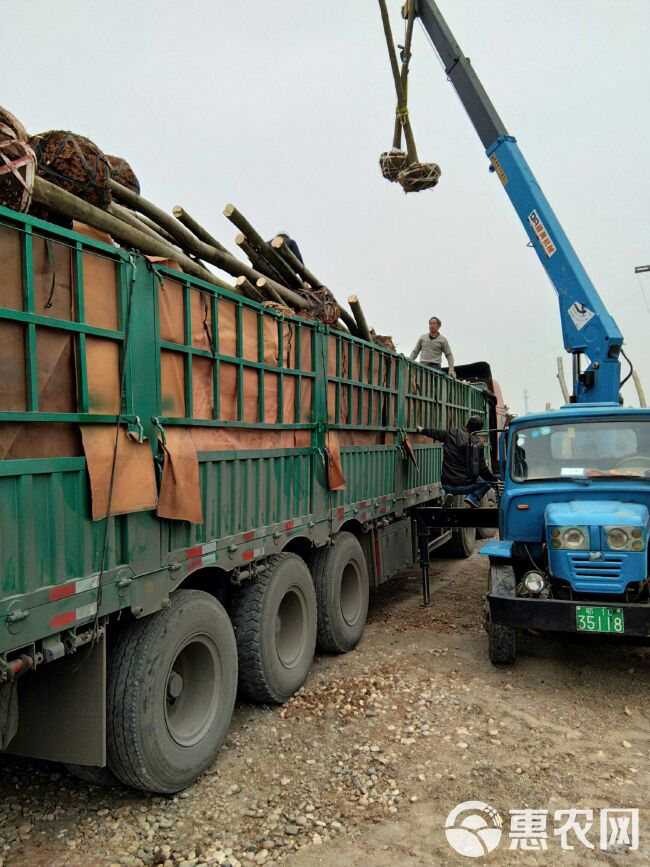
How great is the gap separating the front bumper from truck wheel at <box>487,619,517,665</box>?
Answer: 23cm

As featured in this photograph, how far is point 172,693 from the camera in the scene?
3.45 metres

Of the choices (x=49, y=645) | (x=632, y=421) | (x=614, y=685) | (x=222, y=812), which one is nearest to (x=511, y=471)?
(x=632, y=421)

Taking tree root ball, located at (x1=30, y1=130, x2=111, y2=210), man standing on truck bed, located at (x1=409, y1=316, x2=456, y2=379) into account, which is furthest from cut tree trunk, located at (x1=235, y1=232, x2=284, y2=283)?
man standing on truck bed, located at (x1=409, y1=316, x2=456, y2=379)

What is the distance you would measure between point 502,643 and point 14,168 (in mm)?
4665

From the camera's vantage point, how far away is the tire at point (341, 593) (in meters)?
5.38

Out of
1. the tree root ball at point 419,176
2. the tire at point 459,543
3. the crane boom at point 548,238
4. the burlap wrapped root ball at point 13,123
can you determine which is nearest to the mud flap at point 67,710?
the burlap wrapped root ball at point 13,123

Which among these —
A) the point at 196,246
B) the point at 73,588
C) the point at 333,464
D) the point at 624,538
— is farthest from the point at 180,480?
the point at 624,538

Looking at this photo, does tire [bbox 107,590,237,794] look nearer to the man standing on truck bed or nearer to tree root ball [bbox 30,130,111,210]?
tree root ball [bbox 30,130,111,210]

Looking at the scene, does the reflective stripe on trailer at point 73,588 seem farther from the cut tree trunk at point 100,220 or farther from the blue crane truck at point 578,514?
the blue crane truck at point 578,514

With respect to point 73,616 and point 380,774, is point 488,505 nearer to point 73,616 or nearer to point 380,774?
point 380,774

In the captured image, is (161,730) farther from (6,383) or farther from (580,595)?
(580,595)

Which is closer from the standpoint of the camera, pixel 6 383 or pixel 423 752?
pixel 6 383

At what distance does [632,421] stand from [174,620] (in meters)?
4.30

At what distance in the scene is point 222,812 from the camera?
327 centimetres
